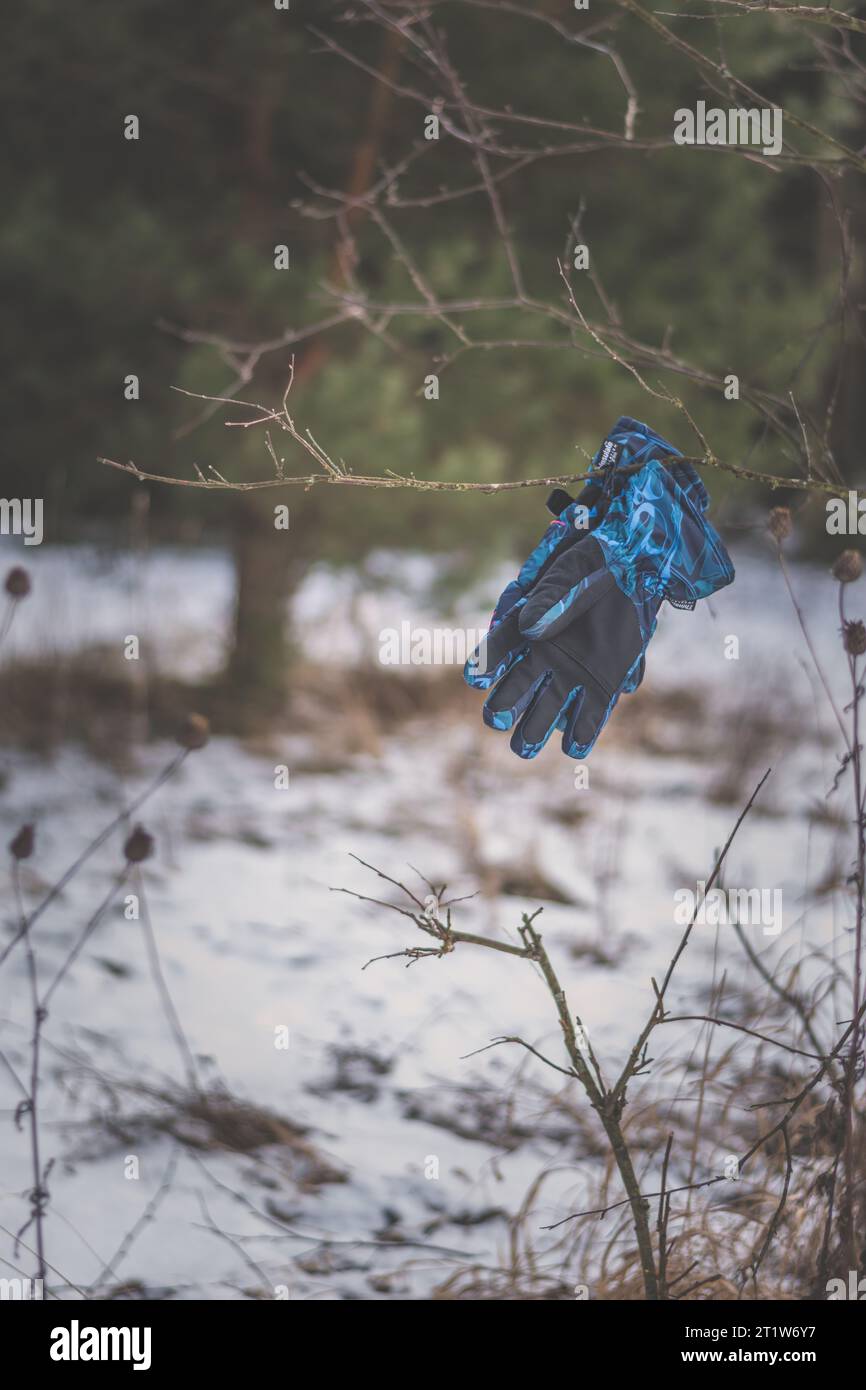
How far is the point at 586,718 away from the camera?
65.0 inches

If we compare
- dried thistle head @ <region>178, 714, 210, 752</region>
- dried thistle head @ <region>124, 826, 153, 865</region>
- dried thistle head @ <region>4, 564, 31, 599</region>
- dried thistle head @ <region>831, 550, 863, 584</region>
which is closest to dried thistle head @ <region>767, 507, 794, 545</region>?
dried thistle head @ <region>831, 550, 863, 584</region>

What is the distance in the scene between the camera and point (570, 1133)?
2605 mm

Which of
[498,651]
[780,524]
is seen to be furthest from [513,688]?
[780,524]

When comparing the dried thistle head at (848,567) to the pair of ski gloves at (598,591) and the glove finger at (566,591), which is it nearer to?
the pair of ski gloves at (598,591)

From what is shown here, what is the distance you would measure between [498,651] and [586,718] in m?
0.16

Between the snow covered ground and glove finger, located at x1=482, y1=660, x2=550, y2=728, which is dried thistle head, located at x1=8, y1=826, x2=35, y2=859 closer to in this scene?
the snow covered ground

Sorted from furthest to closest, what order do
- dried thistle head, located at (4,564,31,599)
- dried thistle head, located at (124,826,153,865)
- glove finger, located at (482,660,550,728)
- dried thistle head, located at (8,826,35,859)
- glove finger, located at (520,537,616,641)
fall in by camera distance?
dried thistle head, located at (4,564,31,599), dried thistle head, located at (124,826,153,865), dried thistle head, located at (8,826,35,859), glove finger, located at (482,660,550,728), glove finger, located at (520,537,616,641)

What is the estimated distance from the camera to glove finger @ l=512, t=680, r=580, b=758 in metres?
1.66

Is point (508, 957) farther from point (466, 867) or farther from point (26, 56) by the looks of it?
point (26, 56)

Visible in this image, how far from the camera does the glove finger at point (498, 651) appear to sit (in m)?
1.62

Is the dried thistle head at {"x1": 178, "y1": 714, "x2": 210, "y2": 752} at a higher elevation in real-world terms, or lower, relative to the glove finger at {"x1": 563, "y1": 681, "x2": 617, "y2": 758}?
Result: higher

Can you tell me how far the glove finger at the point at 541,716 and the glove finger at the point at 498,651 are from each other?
0.06 m

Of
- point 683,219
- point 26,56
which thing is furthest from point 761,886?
point 26,56

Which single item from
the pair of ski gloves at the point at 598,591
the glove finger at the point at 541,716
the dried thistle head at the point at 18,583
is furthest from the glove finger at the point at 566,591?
the dried thistle head at the point at 18,583
